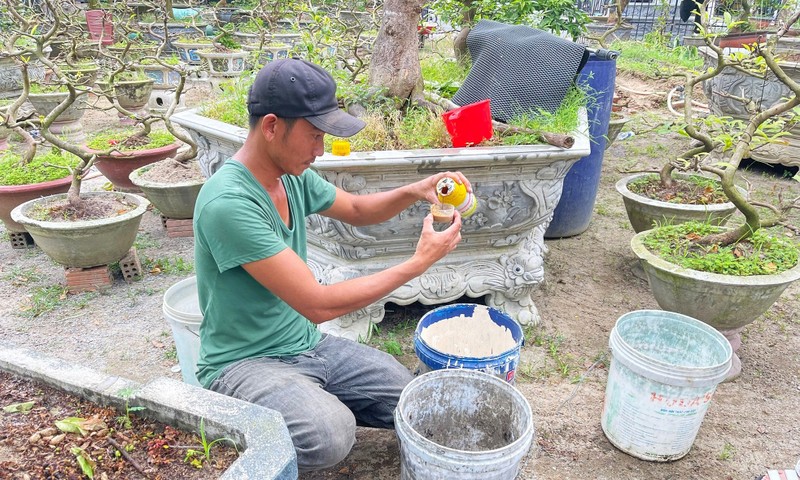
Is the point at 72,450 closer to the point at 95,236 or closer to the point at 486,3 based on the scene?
the point at 95,236

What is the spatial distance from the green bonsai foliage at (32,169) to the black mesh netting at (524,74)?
117 inches

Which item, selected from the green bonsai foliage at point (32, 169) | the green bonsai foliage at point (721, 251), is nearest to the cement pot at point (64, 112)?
the green bonsai foliage at point (32, 169)

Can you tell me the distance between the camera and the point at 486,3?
15.9 ft

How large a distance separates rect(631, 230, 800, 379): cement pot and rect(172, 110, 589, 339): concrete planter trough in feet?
2.02

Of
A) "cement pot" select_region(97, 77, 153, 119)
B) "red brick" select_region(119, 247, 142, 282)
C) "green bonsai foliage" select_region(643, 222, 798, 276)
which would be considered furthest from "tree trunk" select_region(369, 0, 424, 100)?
"cement pot" select_region(97, 77, 153, 119)

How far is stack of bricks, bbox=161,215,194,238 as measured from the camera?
4.24m

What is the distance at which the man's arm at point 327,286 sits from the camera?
1.71 meters

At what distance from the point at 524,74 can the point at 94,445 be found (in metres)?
2.86

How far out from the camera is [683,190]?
3.71m

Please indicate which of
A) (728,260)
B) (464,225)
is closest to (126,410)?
(464,225)

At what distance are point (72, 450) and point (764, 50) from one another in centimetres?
322

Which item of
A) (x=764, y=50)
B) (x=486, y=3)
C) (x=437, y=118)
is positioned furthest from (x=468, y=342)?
(x=486, y=3)


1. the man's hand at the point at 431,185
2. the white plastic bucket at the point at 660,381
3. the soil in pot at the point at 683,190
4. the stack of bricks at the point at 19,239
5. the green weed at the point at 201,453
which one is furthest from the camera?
the stack of bricks at the point at 19,239

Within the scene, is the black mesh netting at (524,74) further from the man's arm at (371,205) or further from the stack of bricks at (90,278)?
the stack of bricks at (90,278)
